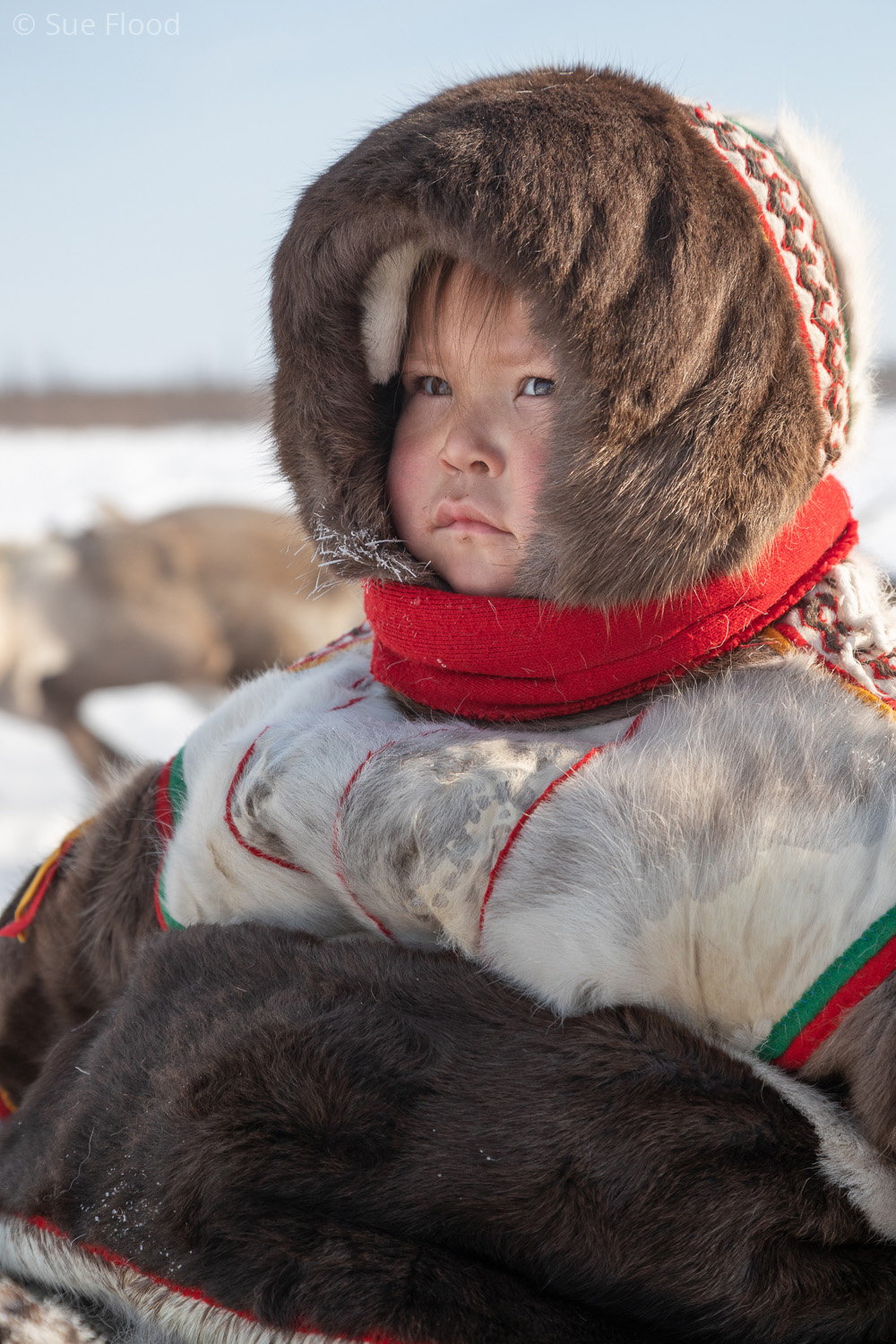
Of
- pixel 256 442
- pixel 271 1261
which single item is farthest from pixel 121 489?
pixel 271 1261

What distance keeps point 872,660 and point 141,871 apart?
2.21ft

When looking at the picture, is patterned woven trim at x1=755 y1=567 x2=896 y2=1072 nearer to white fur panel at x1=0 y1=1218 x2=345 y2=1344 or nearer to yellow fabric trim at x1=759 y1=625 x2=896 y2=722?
yellow fabric trim at x1=759 y1=625 x2=896 y2=722

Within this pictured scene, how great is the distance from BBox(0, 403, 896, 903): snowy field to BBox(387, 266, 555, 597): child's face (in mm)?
177

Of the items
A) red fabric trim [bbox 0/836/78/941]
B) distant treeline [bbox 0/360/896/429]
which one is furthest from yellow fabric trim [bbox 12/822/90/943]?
distant treeline [bbox 0/360/896/429]

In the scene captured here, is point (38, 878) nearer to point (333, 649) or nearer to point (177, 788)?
point (177, 788)

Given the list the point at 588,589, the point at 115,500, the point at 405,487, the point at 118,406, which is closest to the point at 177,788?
the point at 405,487

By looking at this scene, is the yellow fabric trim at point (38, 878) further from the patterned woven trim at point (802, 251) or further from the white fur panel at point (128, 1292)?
the patterned woven trim at point (802, 251)

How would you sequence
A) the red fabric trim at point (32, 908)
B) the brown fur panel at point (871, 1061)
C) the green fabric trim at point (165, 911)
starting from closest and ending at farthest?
the brown fur panel at point (871, 1061), the green fabric trim at point (165, 911), the red fabric trim at point (32, 908)

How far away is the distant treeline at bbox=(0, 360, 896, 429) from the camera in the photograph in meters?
12.2

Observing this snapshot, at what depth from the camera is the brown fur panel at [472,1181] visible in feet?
2.03

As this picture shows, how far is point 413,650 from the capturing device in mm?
914

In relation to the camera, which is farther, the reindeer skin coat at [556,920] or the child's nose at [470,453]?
the child's nose at [470,453]

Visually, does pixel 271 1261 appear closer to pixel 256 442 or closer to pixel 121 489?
pixel 256 442

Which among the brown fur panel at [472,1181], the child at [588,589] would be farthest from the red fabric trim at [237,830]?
the brown fur panel at [472,1181]
